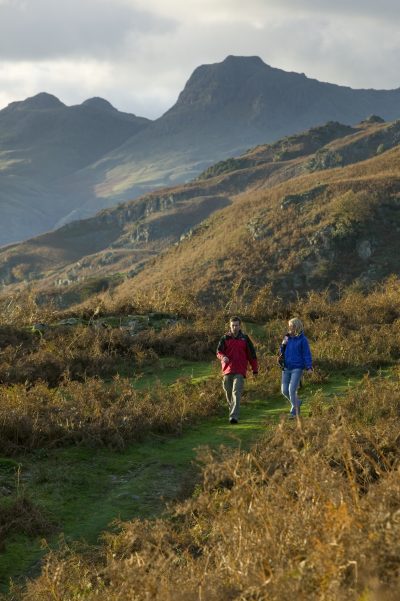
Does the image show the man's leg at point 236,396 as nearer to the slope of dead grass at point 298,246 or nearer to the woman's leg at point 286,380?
the woman's leg at point 286,380

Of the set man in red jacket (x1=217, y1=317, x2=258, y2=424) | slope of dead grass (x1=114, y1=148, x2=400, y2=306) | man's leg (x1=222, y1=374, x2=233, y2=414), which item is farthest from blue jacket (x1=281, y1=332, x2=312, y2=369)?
slope of dead grass (x1=114, y1=148, x2=400, y2=306)

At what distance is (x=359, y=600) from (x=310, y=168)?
124280 millimetres

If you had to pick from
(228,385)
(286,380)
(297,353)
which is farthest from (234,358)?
(297,353)

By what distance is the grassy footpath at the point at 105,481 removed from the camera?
733 cm

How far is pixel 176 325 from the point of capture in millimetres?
18141

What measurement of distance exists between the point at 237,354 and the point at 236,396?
0.89 metres

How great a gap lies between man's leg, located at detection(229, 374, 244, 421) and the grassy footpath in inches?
8.3

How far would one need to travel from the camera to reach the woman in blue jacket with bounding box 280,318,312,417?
11789 millimetres

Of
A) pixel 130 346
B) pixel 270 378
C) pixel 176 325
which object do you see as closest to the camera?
pixel 270 378

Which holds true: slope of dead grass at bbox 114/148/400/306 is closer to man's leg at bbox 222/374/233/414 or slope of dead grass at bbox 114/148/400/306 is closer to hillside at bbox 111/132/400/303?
hillside at bbox 111/132/400/303

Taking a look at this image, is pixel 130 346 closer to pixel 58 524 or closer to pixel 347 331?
pixel 347 331

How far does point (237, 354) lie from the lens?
12086mm

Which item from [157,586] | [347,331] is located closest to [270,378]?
[347,331]

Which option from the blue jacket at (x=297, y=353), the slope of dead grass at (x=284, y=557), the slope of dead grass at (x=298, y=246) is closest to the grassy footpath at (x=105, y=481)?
the blue jacket at (x=297, y=353)
